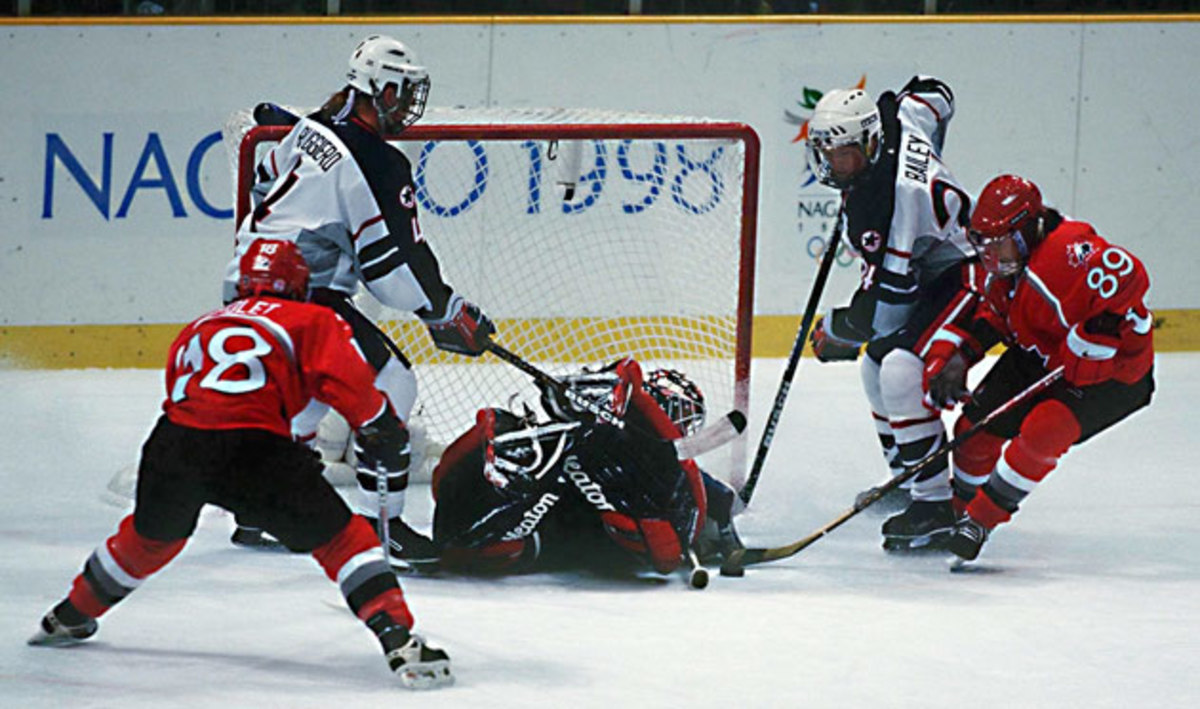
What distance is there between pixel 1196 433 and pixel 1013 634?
2.13m

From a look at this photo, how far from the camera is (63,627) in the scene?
2951 millimetres

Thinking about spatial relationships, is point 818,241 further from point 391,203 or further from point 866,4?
point 391,203

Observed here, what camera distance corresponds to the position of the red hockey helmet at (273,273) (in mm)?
2871

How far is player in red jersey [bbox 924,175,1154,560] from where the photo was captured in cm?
362

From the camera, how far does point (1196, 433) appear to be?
5.13 meters

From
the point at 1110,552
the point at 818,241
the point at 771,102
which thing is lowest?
the point at 1110,552

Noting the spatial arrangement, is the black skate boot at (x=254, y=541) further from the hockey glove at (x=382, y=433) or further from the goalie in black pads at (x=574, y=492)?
the hockey glove at (x=382, y=433)

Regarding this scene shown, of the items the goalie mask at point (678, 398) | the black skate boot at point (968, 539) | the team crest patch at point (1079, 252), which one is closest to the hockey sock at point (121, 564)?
the goalie mask at point (678, 398)

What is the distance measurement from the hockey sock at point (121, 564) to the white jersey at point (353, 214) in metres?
0.81

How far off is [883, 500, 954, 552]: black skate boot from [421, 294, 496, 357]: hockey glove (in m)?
0.97

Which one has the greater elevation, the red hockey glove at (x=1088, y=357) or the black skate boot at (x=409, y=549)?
the red hockey glove at (x=1088, y=357)

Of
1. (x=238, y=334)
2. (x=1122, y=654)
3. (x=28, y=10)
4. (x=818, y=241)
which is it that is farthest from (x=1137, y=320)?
(x=28, y=10)

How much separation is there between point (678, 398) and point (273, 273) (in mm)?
1347

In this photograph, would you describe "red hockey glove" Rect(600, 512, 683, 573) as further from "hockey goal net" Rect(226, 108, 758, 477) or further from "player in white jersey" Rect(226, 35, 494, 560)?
"hockey goal net" Rect(226, 108, 758, 477)
